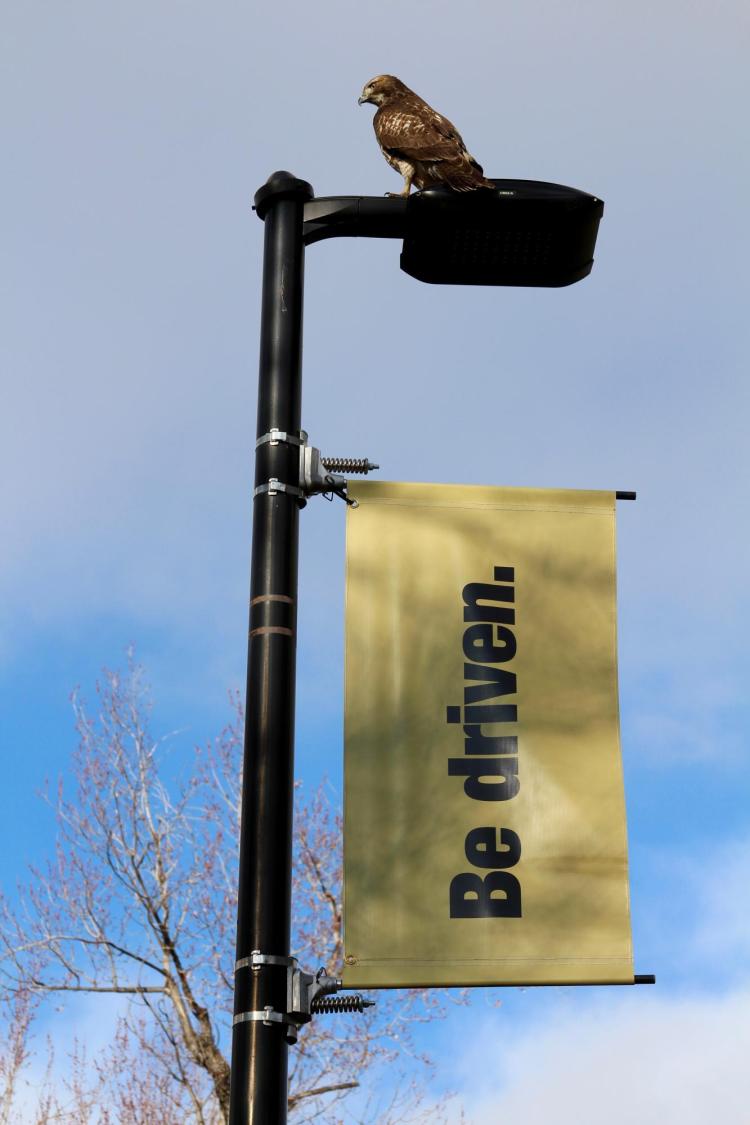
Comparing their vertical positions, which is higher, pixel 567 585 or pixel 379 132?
pixel 379 132

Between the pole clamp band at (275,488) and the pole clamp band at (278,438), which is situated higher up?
the pole clamp band at (278,438)

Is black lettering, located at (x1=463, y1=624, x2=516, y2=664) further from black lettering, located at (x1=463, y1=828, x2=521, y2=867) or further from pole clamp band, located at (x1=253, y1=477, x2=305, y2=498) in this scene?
pole clamp band, located at (x1=253, y1=477, x2=305, y2=498)

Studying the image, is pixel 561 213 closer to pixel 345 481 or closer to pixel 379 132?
pixel 379 132

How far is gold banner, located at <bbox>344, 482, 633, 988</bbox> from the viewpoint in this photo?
14.6ft

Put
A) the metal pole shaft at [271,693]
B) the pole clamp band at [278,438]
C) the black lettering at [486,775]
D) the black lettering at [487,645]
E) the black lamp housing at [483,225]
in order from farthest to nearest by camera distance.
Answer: the black lamp housing at [483,225], the black lettering at [487,645], the pole clamp band at [278,438], the black lettering at [486,775], the metal pole shaft at [271,693]

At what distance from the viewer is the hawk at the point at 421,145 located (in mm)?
5402

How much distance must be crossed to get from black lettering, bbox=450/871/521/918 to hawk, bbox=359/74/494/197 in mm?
2627

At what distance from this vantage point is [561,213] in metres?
5.39

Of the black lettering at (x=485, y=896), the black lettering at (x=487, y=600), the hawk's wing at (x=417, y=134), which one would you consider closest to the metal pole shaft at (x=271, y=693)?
the hawk's wing at (x=417, y=134)

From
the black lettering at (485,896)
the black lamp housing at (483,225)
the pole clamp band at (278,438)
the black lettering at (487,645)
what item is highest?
→ the black lamp housing at (483,225)

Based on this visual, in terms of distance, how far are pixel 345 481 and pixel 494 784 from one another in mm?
1180

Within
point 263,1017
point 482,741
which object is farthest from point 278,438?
point 263,1017

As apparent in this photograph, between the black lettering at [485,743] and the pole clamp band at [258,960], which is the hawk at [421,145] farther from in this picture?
the pole clamp band at [258,960]

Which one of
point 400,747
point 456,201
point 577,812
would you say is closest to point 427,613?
point 400,747
